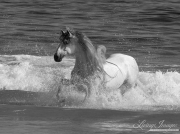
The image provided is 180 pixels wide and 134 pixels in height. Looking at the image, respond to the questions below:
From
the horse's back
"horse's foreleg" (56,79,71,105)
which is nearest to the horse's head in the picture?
"horse's foreleg" (56,79,71,105)

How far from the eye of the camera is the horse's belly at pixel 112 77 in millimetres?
9039

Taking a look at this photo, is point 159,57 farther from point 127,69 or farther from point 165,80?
point 127,69

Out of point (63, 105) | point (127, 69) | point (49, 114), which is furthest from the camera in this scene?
point (127, 69)

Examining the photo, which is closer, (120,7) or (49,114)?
(49,114)

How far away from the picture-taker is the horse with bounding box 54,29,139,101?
8.44 m

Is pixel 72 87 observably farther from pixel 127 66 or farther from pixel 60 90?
pixel 127 66

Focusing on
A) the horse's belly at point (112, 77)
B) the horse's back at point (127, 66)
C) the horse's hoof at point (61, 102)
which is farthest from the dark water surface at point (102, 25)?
the horse's hoof at point (61, 102)

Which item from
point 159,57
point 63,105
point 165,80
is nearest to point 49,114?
point 63,105

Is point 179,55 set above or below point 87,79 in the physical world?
below

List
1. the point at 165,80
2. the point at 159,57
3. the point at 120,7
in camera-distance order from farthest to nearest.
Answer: the point at 120,7 → the point at 159,57 → the point at 165,80

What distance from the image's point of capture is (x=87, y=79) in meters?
8.75

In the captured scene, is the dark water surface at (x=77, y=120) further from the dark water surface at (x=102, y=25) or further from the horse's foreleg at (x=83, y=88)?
the dark water surface at (x=102, y=25)

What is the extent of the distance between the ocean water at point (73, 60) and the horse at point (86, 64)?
0.50 ft

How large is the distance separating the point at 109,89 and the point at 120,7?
14.1 meters
